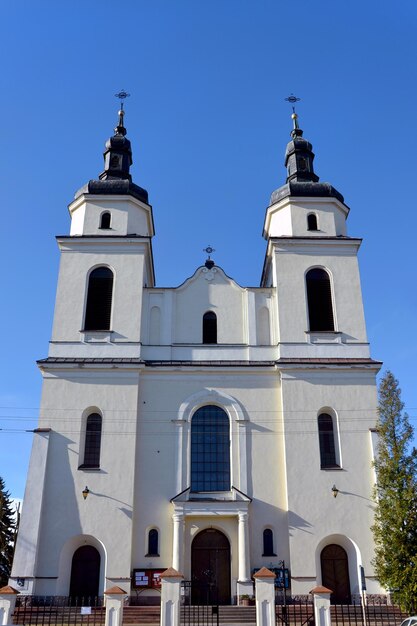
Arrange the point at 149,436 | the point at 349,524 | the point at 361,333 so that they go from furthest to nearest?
the point at 361,333
the point at 149,436
the point at 349,524

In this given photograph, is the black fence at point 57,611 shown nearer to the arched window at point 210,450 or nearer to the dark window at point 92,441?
the dark window at point 92,441

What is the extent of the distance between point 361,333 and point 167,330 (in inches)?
320

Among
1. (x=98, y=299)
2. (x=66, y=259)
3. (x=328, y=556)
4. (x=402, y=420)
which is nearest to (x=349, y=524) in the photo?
(x=328, y=556)

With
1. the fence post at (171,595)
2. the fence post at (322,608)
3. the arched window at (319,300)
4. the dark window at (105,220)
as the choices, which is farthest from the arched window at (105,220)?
the fence post at (322,608)

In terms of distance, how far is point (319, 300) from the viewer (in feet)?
88.7

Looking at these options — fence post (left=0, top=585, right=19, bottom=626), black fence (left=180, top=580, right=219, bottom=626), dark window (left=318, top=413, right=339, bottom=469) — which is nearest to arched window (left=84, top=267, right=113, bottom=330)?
dark window (left=318, top=413, right=339, bottom=469)

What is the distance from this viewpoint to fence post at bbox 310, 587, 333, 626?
55.9 ft

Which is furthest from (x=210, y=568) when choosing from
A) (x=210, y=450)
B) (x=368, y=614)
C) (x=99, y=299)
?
(x=99, y=299)

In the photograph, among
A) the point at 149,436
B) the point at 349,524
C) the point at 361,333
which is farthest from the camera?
the point at 361,333

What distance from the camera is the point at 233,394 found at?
25219 millimetres

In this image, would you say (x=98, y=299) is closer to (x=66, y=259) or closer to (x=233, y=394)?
(x=66, y=259)

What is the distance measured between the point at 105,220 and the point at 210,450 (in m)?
11.5

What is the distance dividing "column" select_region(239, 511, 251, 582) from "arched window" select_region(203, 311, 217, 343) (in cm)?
728

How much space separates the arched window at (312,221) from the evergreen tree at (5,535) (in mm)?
22879
